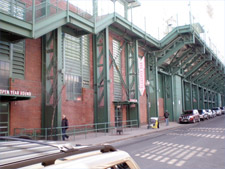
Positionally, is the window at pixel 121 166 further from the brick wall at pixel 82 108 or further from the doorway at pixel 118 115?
the doorway at pixel 118 115

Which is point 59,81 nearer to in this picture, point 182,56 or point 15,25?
point 15,25

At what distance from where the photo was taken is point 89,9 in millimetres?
20234

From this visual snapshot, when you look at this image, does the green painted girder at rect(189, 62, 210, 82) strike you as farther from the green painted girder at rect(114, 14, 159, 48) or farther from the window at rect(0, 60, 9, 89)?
the window at rect(0, 60, 9, 89)

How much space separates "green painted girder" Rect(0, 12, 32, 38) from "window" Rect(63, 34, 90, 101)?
15.4 ft

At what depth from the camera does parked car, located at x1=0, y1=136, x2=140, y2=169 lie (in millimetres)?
1649

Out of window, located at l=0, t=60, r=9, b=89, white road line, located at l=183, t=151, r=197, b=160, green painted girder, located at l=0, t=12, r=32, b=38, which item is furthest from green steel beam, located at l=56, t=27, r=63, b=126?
white road line, located at l=183, t=151, r=197, b=160

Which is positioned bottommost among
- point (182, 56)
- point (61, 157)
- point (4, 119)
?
point (4, 119)

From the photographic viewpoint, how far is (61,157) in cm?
179

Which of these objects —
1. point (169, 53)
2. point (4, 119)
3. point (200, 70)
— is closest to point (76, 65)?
point (4, 119)

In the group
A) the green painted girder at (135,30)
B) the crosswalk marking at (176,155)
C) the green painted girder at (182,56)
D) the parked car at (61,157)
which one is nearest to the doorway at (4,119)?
the crosswalk marking at (176,155)

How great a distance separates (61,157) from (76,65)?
62.8 feet

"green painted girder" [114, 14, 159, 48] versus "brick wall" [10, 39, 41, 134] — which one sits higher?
"green painted girder" [114, 14, 159, 48]

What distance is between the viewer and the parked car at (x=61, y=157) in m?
1.65

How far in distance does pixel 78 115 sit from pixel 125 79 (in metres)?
8.46
